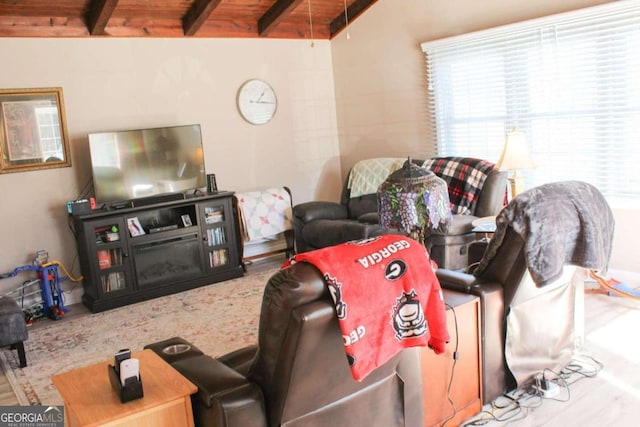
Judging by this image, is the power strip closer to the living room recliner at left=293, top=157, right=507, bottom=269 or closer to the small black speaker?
the living room recliner at left=293, top=157, right=507, bottom=269

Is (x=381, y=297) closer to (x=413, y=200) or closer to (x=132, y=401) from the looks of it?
(x=413, y=200)

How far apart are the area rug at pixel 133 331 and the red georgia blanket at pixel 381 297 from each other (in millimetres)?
2079

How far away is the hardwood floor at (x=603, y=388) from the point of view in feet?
9.05

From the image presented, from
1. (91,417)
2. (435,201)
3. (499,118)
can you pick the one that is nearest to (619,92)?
(499,118)

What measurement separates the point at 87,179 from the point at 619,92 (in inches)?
179

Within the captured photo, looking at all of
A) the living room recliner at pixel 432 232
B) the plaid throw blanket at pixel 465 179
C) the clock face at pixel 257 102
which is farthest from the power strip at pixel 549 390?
the clock face at pixel 257 102

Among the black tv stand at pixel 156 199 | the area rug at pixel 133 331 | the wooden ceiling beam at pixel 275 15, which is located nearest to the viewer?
the area rug at pixel 133 331

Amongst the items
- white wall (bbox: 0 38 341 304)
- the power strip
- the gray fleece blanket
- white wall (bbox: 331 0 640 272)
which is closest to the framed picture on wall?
white wall (bbox: 0 38 341 304)

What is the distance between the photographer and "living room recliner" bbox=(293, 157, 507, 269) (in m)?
4.91

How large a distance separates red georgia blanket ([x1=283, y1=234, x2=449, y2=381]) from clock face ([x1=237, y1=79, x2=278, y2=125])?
4.51 m

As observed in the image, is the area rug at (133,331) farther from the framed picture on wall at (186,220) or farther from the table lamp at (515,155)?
the table lamp at (515,155)

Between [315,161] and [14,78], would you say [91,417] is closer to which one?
[14,78]

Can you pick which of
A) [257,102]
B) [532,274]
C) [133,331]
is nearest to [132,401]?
[532,274]

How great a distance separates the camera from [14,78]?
5.04 m
